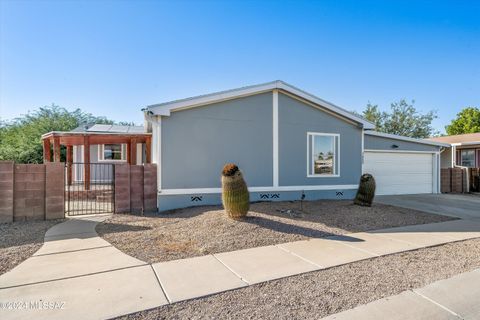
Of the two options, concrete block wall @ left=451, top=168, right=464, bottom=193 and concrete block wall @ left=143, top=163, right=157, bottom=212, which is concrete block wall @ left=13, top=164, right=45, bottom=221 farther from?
concrete block wall @ left=451, top=168, right=464, bottom=193

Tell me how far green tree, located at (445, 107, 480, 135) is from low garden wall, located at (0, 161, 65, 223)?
139 ft

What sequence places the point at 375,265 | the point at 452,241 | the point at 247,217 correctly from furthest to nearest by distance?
the point at 247,217 → the point at 452,241 → the point at 375,265

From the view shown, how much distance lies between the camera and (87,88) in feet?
57.1

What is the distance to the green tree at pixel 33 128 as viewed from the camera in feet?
60.4

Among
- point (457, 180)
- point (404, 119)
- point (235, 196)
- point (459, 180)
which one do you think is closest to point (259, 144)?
point (235, 196)

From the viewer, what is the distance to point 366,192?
29.2ft

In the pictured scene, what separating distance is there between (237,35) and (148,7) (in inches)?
142

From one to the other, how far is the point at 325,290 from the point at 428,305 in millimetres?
1119

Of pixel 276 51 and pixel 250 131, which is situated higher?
pixel 276 51

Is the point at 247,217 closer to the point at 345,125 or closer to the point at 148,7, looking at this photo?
the point at 345,125

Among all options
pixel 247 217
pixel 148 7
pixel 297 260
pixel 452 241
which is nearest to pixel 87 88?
pixel 148 7

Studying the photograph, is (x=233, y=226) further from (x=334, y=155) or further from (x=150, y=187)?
(x=334, y=155)

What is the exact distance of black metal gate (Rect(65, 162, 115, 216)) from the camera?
810 centimetres

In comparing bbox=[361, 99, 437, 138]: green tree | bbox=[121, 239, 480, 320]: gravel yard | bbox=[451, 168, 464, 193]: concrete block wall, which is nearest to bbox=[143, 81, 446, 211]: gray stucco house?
bbox=[121, 239, 480, 320]: gravel yard
